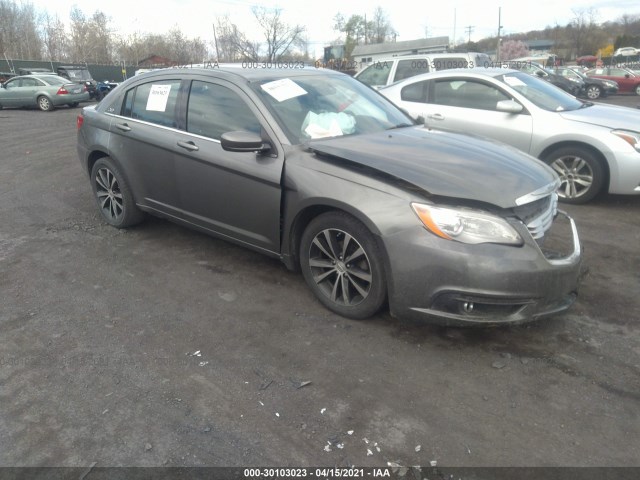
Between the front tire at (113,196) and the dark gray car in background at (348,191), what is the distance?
31 millimetres

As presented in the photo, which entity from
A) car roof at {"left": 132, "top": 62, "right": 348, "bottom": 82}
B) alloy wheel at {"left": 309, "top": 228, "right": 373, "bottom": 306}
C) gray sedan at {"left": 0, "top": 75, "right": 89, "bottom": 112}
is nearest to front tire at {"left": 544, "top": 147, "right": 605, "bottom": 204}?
car roof at {"left": 132, "top": 62, "right": 348, "bottom": 82}

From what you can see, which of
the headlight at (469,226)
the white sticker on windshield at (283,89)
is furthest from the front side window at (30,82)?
the headlight at (469,226)

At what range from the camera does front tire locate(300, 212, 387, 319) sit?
10.2 ft

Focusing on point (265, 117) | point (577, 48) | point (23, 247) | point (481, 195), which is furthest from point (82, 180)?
point (577, 48)

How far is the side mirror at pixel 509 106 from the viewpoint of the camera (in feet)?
20.1

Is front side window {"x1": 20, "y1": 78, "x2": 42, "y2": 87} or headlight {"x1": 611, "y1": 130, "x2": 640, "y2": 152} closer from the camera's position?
headlight {"x1": 611, "y1": 130, "x2": 640, "y2": 152}

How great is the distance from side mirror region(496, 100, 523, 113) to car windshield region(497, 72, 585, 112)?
25cm

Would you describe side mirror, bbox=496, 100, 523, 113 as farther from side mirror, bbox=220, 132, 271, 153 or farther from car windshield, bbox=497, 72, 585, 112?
side mirror, bbox=220, 132, 271, 153

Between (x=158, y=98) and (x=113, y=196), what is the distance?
1.23 m

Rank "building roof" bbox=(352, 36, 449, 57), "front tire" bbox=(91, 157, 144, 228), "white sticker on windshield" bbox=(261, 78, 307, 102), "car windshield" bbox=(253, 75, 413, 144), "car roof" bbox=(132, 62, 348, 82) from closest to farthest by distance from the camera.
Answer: "car windshield" bbox=(253, 75, 413, 144), "white sticker on windshield" bbox=(261, 78, 307, 102), "car roof" bbox=(132, 62, 348, 82), "front tire" bbox=(91, 157, 144, 228), "building roof" bbox=(352, 36, 449, 57)

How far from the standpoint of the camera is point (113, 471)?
217cm

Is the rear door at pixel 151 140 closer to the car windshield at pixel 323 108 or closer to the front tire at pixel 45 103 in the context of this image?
the car windshield at pixel 323 108

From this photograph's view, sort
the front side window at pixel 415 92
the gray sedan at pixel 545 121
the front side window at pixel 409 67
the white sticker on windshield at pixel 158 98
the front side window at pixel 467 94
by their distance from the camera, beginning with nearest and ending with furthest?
the white sticker on windshield at pixel 158 98, the gray sedan at pixel 545 121, the front side window at pixel 467 94, the front side window at pixel 415 92, the front side window at pixel 409 67

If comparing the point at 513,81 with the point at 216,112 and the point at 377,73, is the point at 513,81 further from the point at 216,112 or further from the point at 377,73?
the point at 377,73
